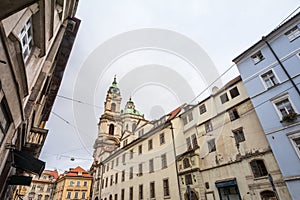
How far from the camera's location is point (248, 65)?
18.0 m

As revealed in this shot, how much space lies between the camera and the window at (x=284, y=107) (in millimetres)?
13766

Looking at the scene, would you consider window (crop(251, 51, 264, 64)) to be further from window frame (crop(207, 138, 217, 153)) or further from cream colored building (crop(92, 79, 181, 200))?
cream colored building (crop(92, 79, 181, 200))

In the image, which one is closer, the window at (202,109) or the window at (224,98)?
the window at (224,98)

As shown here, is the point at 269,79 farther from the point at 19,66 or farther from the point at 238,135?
the point at 19,66

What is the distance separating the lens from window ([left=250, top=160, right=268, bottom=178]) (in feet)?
46.0

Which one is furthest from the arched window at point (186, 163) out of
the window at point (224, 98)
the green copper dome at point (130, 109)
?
the green copper dome at point (130, 109)

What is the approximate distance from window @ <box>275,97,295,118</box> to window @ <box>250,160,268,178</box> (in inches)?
172

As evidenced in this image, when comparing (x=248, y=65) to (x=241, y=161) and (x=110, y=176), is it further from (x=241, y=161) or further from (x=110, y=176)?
(x=110, y=176)

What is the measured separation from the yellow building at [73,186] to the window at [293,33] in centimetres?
5420

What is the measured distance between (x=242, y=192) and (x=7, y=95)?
57.4ft

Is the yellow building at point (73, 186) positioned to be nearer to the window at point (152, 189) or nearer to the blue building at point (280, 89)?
the window at point (152, 189)

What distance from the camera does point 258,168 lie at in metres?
14.4

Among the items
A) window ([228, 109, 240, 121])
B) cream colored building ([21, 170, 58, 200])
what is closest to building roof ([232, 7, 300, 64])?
window ([228, 109, 240, 121])

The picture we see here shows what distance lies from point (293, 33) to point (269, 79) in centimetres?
453
